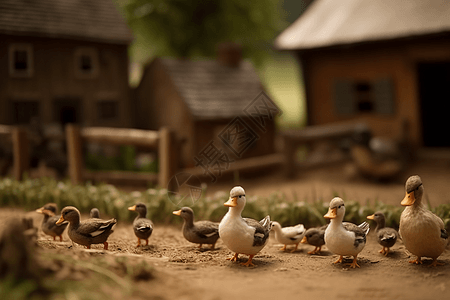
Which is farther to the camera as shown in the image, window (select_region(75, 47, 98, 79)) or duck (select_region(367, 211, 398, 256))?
window (select_region(75, 47, 98, 79))

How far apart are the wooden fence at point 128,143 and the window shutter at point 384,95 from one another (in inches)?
243

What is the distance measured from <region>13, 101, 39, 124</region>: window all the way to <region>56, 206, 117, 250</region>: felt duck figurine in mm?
6487

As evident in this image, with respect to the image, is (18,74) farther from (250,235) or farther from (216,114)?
(250,235)

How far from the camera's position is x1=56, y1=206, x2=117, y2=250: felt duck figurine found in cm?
462

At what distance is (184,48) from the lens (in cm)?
1565

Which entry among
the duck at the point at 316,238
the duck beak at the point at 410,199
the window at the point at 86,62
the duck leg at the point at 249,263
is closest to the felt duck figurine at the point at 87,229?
the duck leg at the point at 249,263

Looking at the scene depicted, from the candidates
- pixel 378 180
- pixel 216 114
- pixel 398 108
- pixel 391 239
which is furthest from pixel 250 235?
pixel 398 108

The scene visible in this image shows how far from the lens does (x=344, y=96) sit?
1226 cm

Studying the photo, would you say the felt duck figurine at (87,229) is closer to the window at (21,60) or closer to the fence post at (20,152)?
the fence post at (20,152)

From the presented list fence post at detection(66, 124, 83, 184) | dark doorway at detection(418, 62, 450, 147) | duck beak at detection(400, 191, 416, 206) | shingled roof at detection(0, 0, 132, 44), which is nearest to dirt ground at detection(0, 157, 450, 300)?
duck beak at detection(400, 191, 416, 206)

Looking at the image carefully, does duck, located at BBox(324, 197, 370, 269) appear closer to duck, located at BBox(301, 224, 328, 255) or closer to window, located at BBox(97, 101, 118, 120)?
duck, located at BBox(301, 224, 328, 255)

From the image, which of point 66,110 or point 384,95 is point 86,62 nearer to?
point 66,110

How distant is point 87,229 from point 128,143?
362cm

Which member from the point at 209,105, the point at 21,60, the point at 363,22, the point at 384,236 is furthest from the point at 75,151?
the point at 363,22
